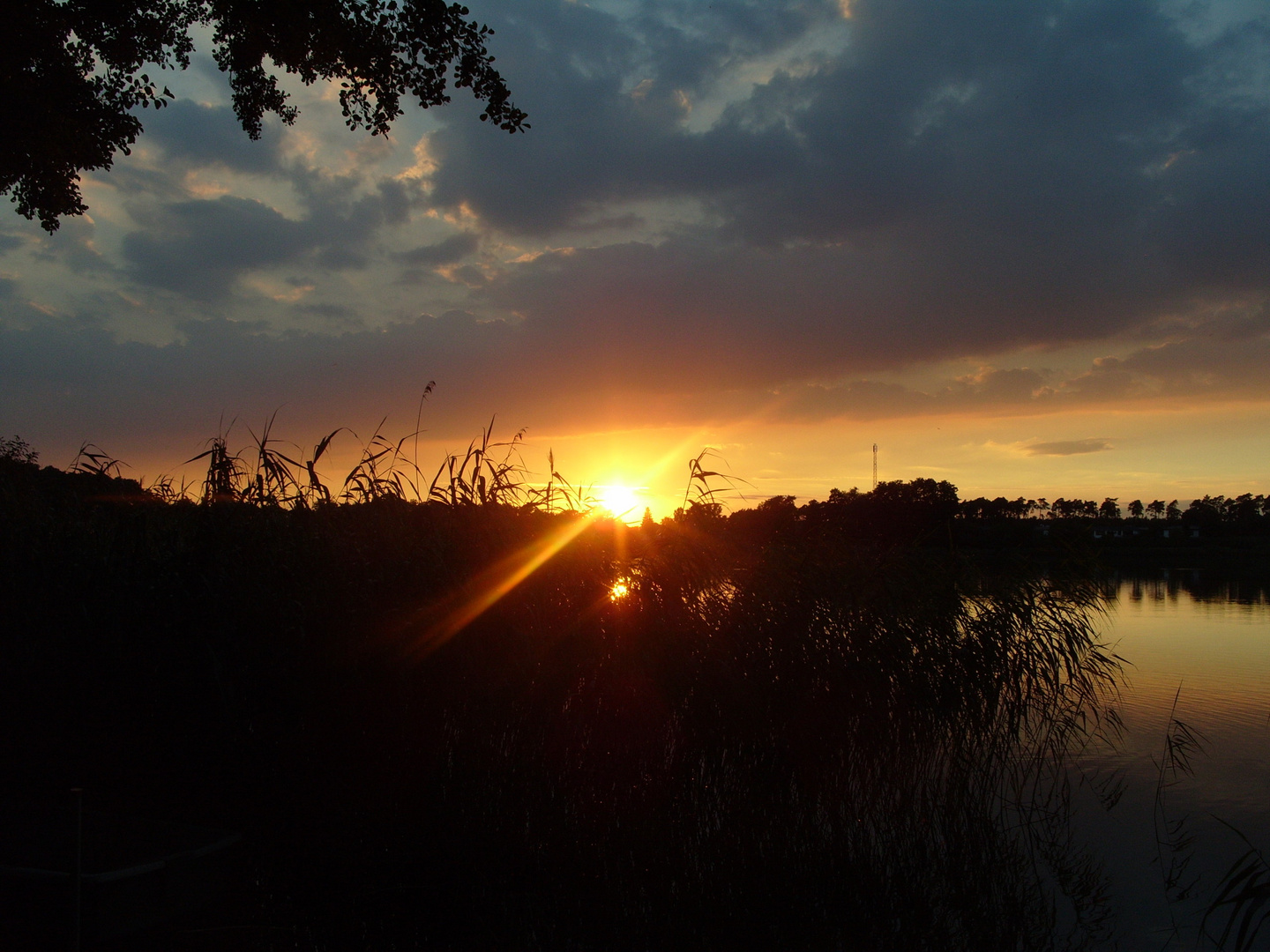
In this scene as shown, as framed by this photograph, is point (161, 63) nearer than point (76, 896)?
No

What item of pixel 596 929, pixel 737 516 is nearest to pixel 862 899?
pixel 596 929

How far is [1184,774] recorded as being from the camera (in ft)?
31.6

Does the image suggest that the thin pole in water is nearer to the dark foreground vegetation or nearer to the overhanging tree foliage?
the dark foreground vegetation

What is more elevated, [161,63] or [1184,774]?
[161,63]

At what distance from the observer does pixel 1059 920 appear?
6062mm

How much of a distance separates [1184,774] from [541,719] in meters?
7.73

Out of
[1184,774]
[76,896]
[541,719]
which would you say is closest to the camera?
[76,896]

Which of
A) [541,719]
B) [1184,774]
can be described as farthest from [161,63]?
[1184,774]

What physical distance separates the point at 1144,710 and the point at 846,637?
23.7ft

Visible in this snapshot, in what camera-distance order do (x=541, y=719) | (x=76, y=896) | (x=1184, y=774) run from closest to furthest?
(x=76, y=896)
(x=541, y=719)
(x=1184, y=774)

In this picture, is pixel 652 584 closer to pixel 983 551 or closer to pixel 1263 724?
pixel 983 551

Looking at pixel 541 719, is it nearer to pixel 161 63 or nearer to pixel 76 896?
pixel 76 896

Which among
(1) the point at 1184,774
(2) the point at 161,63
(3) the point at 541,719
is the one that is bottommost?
(1) the point at 1184,774

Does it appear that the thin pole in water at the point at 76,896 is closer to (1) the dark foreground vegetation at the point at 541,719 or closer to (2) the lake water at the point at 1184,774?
(1) the dark foreground vegetation at the point at 541,719
